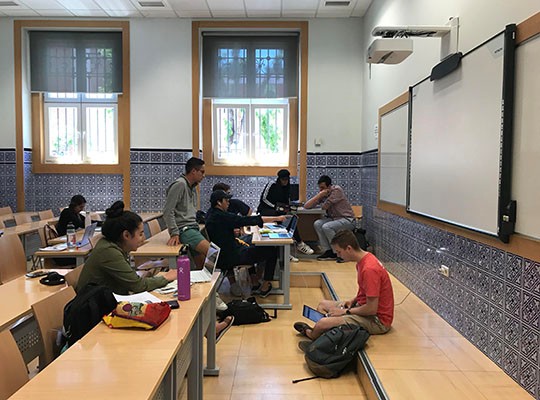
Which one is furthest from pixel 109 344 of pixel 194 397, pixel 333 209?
pixel 333 209

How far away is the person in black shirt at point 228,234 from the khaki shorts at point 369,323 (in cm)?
152

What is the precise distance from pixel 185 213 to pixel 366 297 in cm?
220

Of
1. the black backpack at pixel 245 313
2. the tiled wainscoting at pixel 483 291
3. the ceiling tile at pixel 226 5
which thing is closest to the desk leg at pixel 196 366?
the black backpack at pixel 245 313

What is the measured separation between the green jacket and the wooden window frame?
524 centimetres

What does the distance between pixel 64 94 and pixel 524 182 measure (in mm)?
7803

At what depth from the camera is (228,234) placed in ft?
15.5

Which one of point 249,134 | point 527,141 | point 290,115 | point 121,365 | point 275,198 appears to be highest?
point 290,115

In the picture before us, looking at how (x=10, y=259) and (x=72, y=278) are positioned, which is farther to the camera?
(x=10, y=259)

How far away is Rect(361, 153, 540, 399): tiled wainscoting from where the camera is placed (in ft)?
7.98

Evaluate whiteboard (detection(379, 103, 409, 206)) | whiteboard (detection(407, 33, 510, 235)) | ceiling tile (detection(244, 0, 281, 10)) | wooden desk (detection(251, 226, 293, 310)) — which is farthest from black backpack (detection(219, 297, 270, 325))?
ceiling tile (detection(244, 0, 281, 10))

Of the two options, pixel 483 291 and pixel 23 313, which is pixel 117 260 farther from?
pixel 483 291

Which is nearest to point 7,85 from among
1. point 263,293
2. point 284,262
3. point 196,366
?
point 263,293

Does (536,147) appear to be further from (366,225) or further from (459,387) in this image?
(366,225)

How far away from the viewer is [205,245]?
174 inches
